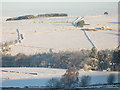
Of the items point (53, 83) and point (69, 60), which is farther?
point (69, 60)

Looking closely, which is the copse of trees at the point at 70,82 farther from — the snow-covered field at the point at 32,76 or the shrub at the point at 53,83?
the snow-covered field at the point at 32,76

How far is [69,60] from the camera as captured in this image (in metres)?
7.96

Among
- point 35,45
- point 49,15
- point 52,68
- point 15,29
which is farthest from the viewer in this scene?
point 49,15

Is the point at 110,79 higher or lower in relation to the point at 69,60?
lower

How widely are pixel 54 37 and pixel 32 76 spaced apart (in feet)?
15.7

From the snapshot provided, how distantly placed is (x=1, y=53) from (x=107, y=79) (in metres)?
3.48

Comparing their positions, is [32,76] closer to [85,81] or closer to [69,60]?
[85,81]

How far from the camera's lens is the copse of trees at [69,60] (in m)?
7.66

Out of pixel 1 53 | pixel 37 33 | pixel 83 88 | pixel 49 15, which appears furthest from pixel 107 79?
pixel 49 15

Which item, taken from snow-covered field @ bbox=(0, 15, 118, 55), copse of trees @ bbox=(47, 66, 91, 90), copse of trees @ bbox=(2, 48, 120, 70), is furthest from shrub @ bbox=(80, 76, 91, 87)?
snow-covered field @ bbox=(0, 15, 118, 55)

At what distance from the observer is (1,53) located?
28.6 feet

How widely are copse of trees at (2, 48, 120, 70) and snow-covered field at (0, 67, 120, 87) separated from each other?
1.26ft

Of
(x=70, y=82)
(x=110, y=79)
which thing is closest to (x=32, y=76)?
(x=70, y=82)

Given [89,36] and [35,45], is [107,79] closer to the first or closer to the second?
[35,45]
